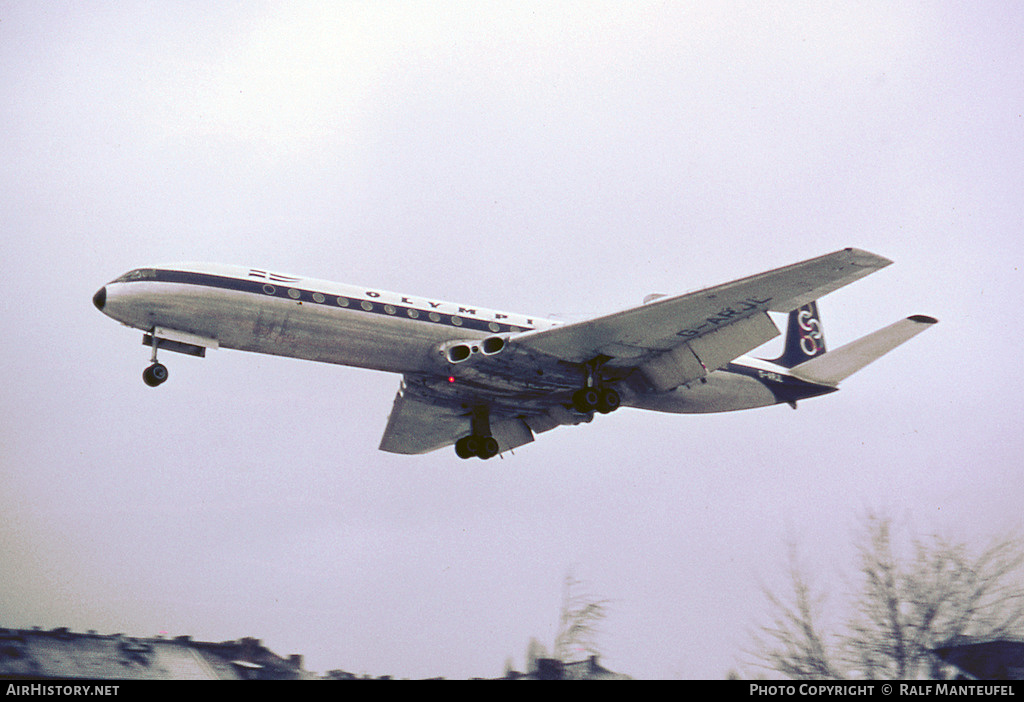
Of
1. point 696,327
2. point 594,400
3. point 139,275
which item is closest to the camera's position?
point 139,275

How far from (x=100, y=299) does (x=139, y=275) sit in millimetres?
1115

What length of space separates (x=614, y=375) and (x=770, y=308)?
4.96 meters

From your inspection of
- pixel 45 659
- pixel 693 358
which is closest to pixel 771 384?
pixel 693 358

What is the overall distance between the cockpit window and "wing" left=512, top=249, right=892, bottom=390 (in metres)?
8.99

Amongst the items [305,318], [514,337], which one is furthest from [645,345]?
[305,318]

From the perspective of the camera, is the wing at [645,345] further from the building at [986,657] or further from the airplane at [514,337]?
the building at [986,657]

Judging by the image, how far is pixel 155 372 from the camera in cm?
2156

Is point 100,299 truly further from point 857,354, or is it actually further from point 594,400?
point 857,354

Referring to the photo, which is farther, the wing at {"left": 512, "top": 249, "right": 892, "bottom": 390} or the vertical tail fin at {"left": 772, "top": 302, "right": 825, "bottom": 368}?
the vertical tail fin at {"left": 772, "top": 302, "right": 825, "bottom": 368}

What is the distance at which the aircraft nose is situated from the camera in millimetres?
21062

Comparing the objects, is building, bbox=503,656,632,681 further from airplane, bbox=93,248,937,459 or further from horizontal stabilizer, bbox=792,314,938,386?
horizontal stabilizer, bbox=792,314,938,386

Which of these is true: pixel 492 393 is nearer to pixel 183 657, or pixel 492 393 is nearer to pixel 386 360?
pixel 386 360

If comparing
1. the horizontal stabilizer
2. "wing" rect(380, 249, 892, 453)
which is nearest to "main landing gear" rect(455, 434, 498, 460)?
"wing" rect(380, 249, 892, 453)

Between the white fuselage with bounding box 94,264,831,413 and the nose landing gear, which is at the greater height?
the white fuselage with bounding box 94,264,831,413
